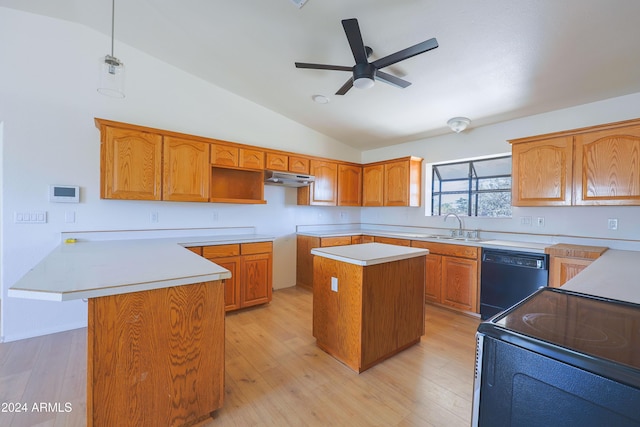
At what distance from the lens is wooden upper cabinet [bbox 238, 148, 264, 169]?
3.47 m

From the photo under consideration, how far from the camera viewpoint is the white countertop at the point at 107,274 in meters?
1.15

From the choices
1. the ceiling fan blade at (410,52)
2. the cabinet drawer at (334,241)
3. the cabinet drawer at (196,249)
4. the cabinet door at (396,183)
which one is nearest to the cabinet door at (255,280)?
the cabinet drawer at (196,249)

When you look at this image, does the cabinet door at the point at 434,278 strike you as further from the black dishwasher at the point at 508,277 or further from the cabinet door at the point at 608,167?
the cabinet door at the point at 608,167

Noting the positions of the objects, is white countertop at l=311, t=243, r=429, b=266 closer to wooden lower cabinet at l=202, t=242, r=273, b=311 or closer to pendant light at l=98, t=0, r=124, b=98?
wooden lower cabinet at l=202, t=242, r=273, b=311

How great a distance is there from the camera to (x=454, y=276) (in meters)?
3.29

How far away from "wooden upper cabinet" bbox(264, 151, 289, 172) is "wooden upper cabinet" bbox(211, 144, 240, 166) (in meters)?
0.42

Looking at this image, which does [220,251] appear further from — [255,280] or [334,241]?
[334,241]

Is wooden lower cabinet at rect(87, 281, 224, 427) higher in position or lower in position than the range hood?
lower

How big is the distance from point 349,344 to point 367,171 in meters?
3.37

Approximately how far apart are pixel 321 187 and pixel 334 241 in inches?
35.6

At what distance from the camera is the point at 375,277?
2080 millimetres

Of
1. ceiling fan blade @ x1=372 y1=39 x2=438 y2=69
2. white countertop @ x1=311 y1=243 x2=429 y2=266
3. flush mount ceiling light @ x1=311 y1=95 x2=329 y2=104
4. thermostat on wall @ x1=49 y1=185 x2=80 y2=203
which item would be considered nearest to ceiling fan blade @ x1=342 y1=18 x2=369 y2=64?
ceiling fan blade @ x1=372 y1=39 x2=438 y2=69

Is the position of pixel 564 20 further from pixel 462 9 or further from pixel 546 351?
pixel 546 351

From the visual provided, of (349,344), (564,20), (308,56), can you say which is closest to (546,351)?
(349,344)
